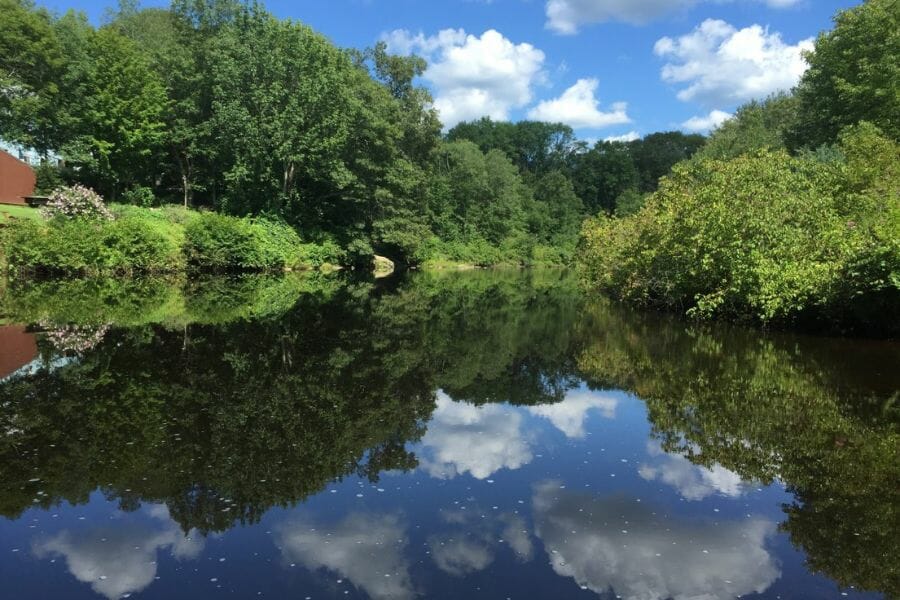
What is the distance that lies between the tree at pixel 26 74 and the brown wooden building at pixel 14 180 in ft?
15.0

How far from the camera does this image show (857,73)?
3638 cm

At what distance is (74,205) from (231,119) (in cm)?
1232

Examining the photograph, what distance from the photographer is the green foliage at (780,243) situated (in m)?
14.9

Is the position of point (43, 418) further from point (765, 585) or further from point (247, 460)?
point (765, 585)

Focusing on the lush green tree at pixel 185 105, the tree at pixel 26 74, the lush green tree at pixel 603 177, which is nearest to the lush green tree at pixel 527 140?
the lush green tree at pixel 603 177

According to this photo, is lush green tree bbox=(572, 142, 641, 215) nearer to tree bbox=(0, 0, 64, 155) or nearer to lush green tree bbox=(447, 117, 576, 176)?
lush green tree bbox=(447, 117, 576, 176)

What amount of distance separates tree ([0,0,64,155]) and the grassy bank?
12.0 m

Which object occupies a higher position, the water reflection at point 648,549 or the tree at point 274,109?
the tree at point 274,109

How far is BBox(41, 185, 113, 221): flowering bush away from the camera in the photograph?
1153 inches

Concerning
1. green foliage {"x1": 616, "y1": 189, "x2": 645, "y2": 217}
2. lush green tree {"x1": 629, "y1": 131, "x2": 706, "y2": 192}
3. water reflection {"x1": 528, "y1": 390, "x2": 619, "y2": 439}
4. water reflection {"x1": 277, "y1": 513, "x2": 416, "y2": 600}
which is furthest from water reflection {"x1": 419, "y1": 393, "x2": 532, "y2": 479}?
lush green tree {"x1": 629, "y1": 131, "x2": 706, "y2": 192}

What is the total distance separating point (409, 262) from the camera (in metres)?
54.0

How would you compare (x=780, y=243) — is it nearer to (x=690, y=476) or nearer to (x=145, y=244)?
(x=690, y=476)

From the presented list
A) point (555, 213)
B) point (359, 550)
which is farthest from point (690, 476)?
point (555, 213)

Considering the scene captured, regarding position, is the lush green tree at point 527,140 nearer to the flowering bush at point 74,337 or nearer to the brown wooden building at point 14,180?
the brown wooden building at point 14,180
